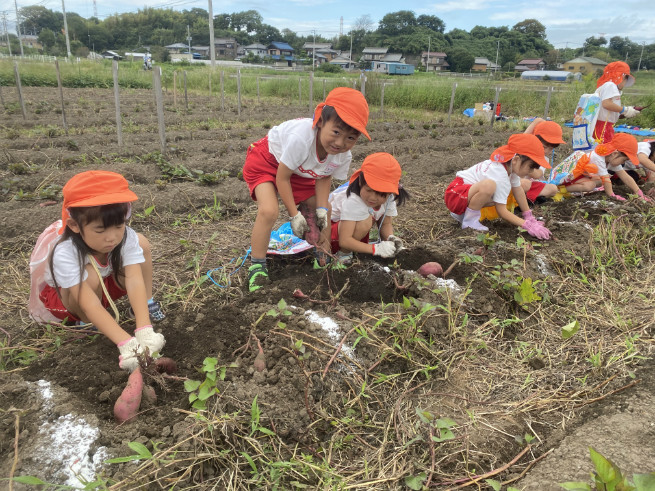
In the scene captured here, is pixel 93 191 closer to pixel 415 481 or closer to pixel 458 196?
pixel 415 481

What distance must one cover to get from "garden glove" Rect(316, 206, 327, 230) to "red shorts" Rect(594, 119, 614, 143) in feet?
14.2

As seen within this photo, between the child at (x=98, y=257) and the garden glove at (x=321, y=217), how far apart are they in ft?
3.71

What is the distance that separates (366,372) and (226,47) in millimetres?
85217

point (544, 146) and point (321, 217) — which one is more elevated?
A: point (544, 146)

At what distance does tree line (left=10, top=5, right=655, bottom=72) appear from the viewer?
215ft

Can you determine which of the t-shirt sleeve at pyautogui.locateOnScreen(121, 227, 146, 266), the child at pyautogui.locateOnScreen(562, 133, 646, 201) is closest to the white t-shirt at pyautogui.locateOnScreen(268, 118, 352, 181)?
the t-shirt sleeve at pyautogui.locateOnScreen(121, 227, 146, 266)

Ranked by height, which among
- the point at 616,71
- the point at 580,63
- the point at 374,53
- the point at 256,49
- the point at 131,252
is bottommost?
the point at 131,252

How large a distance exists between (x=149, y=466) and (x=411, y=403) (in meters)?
1.00

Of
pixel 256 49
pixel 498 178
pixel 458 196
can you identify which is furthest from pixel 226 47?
pixel 498 178

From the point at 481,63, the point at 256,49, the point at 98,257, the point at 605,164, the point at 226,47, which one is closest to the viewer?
the point at 98,257

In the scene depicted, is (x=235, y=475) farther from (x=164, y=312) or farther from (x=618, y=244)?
(x=618, y=244)

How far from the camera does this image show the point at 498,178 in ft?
11.5

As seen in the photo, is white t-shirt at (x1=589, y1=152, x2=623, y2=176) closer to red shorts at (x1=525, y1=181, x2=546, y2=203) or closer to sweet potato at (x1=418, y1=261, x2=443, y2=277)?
red shorts at (x1=525, y1=181, x2=546, y2=203)

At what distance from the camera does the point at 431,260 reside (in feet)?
9.75
